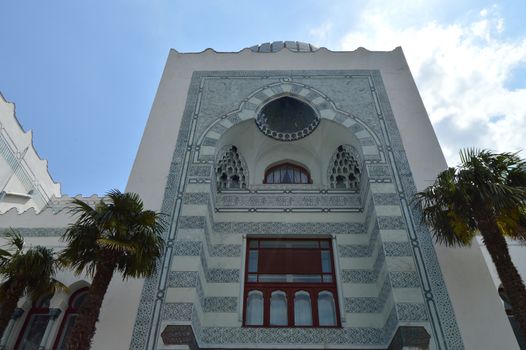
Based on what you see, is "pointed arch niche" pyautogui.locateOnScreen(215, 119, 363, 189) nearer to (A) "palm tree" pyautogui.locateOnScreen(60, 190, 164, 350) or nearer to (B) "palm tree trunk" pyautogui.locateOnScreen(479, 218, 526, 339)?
(A) "palm tree" pyautogui.locateOnScreen(60, 190, 164, 350)

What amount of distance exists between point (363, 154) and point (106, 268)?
6.50 metres

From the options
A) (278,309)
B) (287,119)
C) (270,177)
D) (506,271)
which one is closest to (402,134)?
(287,119)

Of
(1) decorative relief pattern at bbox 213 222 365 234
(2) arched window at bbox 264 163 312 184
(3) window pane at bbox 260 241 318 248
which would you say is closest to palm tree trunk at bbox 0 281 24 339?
(1) decorative relief pattern at bbox 213 222 365 234

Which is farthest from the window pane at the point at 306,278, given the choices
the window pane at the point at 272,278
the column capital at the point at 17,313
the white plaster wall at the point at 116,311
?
the column capital at the point at 17,313

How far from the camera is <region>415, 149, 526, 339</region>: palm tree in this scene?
23.1 ft

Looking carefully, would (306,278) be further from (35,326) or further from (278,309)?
(35,326)

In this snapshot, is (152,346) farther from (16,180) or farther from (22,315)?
(16,180)

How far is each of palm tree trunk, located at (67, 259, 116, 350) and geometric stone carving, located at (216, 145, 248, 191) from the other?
15.5 ft

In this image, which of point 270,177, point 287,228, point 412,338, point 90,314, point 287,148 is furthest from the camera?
point 287,148

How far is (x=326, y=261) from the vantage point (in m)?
9.93

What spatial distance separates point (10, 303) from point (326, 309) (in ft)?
18.7

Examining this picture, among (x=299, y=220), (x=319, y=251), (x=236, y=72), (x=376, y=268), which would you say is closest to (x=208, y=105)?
(x=236, y=72)

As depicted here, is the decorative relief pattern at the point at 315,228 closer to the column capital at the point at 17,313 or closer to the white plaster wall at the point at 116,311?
the white plaster wall at the point at 116,311

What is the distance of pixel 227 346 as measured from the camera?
845 centimetres
